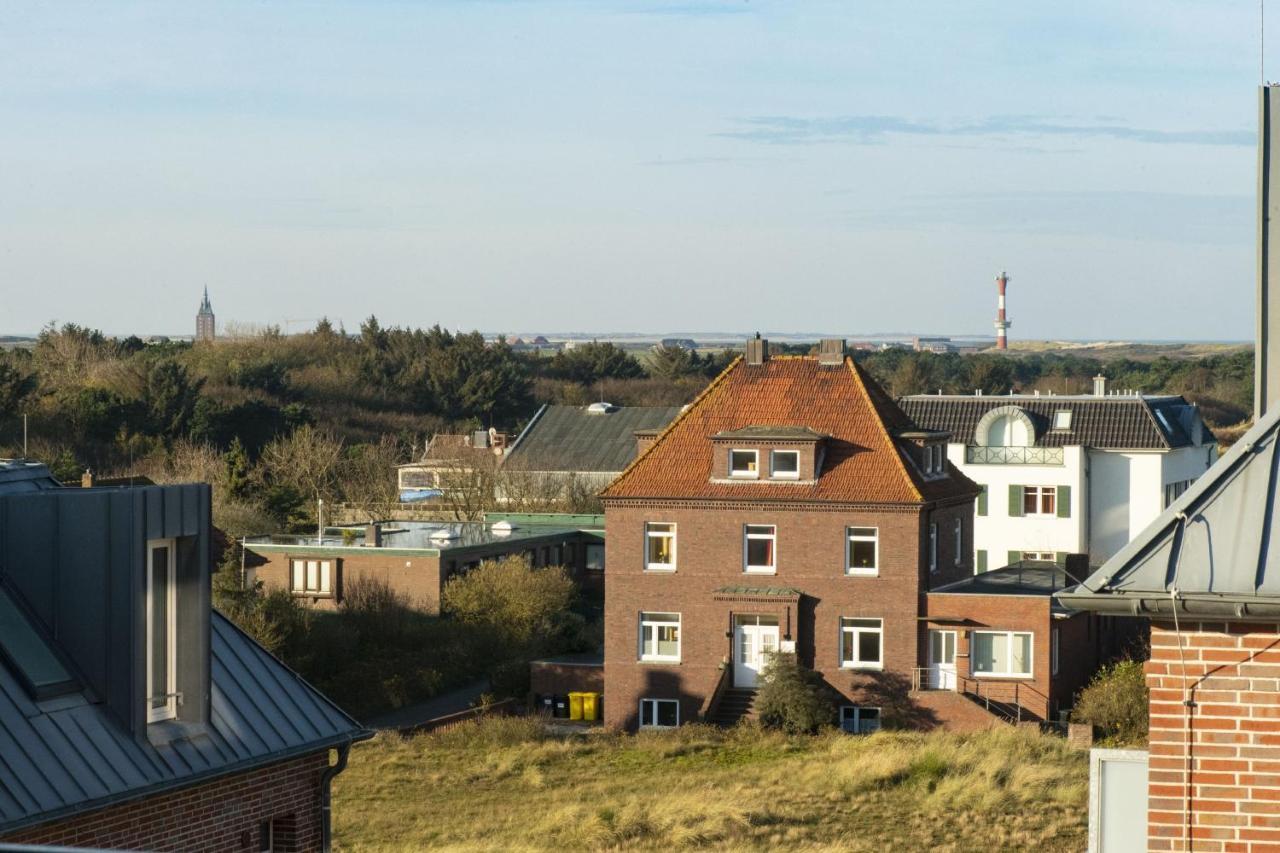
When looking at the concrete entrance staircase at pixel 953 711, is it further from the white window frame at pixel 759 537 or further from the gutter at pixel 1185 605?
the gutter at pixel 1185 605

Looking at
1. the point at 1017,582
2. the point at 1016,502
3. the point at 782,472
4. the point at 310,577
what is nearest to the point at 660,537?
the point at 782,472

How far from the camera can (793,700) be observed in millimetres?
37000

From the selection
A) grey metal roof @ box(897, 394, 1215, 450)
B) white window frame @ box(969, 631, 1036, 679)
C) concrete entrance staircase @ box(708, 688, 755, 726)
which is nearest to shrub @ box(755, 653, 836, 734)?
concrete entrance staircase @ box(708, 688, 755, 726)

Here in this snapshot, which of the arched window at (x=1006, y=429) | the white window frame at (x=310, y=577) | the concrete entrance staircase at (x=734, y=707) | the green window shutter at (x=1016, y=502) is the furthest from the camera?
the arched window at (x=1006, y=429)

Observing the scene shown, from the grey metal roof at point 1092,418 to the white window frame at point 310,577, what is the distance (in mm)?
19042

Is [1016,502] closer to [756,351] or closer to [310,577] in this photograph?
[756,351]

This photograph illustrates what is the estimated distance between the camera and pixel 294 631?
39.2 metres

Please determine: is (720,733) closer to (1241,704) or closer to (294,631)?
(294,631)

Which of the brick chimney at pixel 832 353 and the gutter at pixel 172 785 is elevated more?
the brick chimney at pixel 832 353

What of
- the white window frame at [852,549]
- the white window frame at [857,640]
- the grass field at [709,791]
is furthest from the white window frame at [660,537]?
the grass field at [709,791]

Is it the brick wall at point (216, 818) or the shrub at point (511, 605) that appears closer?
the brick wall at point (216, 818)

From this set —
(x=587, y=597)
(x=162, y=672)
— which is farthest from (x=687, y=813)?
(x=587, y=597)

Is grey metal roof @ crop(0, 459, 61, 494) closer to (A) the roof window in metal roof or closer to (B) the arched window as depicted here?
(A) the roof window in metal roof

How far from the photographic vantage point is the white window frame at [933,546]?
3950 centimetres
